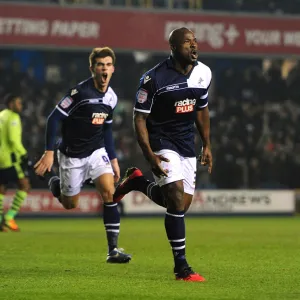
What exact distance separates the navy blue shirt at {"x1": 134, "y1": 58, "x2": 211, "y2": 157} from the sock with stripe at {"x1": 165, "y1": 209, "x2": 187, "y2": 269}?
64cm

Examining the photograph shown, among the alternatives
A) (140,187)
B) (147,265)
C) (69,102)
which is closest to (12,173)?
(69,102)

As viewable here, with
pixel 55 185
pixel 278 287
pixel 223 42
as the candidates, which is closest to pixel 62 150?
pixel 55 185

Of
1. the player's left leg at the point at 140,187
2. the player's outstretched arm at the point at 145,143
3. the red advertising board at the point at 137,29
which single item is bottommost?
the player's left leg at the point at 140,187

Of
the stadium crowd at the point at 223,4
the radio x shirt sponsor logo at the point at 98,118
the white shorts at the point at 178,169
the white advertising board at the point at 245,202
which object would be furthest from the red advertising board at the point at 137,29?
the white shorts at the point at 178,169

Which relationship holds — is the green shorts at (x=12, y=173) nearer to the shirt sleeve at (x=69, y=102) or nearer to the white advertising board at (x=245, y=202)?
the shirt sleeve at (x=69, y=102)

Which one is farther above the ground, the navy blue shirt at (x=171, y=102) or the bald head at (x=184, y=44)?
the bald head at (x=184, y=44)

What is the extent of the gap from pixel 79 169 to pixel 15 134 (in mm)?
5865

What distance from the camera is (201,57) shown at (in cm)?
2681

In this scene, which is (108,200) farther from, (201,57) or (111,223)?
(201,57)

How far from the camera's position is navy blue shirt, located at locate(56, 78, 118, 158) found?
10.7 metres

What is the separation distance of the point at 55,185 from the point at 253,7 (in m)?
14.6

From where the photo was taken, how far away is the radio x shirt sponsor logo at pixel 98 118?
10875 mm

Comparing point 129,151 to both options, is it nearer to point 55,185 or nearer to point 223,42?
point 223,42

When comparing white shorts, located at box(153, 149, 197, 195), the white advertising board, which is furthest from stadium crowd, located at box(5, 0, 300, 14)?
white shorts, located at box(153, 149, 197, 195)
